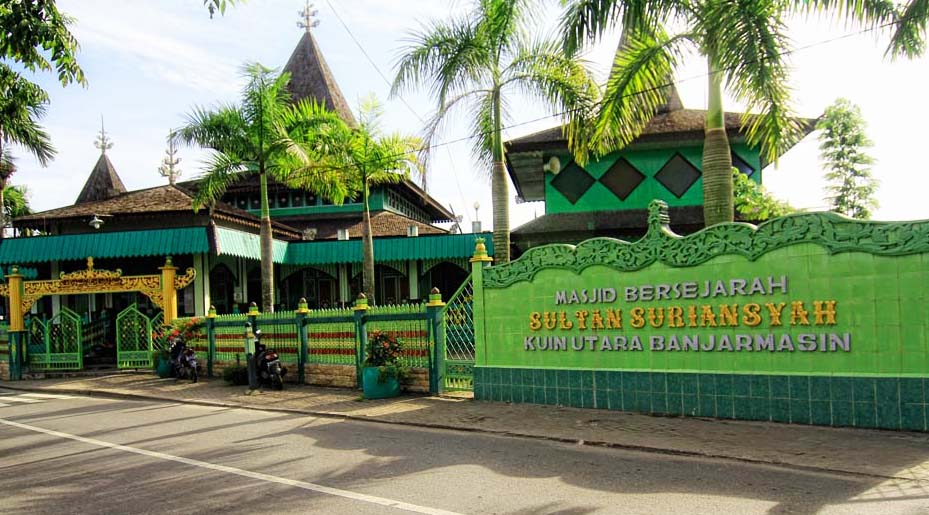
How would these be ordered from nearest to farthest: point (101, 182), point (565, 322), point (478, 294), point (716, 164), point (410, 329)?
point (716, 164) → point (565, 322) → point (478, 294) → point (410, 329) → point (101, 182)

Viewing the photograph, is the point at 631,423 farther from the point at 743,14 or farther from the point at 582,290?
the point at 743,14

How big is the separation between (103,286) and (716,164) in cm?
1698

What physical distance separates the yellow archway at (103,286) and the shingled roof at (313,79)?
16353mm

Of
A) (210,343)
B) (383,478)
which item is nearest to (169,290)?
(210,343)

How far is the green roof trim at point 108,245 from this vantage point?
2184cm

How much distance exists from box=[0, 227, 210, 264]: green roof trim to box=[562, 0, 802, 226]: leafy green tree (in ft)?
45.3

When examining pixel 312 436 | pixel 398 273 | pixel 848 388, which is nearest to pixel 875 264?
pixel 848 388

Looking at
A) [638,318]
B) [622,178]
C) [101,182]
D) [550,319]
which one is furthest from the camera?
[101,182]

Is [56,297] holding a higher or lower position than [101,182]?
lower

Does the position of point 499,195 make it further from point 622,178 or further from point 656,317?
point 622,178

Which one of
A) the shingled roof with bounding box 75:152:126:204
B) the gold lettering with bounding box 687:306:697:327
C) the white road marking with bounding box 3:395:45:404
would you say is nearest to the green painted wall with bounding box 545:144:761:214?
the gold lettering with bounding box 687:306:697:327

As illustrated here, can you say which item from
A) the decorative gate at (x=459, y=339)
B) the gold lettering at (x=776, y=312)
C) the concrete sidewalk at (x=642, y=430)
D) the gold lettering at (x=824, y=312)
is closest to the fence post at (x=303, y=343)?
the concrete sidewalk at (x=642, y=430)

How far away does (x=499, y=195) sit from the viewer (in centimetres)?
1554

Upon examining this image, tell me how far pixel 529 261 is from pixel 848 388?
5.05m
